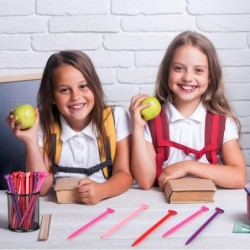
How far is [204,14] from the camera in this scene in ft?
6.51

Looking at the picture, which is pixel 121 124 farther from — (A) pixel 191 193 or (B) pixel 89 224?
(B) pixel 89 224

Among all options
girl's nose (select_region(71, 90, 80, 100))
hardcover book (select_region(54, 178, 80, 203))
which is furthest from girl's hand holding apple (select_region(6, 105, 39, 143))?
hardcover book (select_region(54, 178, 80, 203))

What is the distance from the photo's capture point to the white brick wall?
1.97 metres

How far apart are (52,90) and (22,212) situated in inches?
20.4

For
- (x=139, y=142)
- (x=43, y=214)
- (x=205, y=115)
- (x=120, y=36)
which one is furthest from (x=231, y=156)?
(x=120, y=36)

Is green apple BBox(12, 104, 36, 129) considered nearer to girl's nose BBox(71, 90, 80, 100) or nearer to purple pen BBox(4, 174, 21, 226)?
girl's nose BBox(71, 90, 80, 100)

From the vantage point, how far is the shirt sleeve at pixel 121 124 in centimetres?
148

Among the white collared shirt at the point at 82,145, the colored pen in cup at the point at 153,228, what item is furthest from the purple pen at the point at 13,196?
the white collared shirt at the point at 82,145

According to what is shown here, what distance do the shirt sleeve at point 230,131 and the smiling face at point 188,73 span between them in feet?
0.38

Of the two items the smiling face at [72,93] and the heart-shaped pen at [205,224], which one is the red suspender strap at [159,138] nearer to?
the smiling face at [72,93]

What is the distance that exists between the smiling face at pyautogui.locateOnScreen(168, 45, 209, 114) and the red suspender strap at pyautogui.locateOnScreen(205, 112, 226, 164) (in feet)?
0.27

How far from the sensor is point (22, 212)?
102 centimetres

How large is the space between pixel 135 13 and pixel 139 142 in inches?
27.9

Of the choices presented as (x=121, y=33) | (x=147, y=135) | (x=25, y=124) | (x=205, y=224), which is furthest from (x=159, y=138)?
(x=121, y=33)
